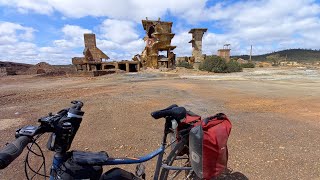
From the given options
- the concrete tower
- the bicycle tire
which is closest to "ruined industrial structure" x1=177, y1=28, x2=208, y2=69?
the concrete tower

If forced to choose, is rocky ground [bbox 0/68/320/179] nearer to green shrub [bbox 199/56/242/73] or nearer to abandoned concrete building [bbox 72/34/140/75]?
green shrub [bbox 199/56/242/73]

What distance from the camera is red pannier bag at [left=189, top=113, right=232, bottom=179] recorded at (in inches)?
92.6

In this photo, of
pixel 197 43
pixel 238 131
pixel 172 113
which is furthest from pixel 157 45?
pixel 172 113

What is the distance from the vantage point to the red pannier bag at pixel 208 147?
2.35 m

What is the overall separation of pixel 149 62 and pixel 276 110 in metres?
32.7

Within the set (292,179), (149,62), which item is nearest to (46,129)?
(292,179)

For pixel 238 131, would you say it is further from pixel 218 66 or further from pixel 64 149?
pixel 218 66

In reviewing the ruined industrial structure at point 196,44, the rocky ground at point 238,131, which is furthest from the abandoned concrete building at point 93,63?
the rocky ground at point 238,131

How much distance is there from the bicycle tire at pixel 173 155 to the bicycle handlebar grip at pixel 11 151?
1.41 meters

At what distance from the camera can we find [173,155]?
8.65 ft

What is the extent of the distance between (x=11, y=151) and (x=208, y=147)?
1.56 m

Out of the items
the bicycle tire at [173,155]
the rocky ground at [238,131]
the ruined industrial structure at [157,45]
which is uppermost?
the ruined industrial structure at [157,45]

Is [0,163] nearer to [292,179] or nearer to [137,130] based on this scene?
[292,179]

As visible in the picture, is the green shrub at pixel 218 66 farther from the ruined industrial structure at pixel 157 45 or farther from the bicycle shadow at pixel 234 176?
the bicycle shadow at pixel 234 176
